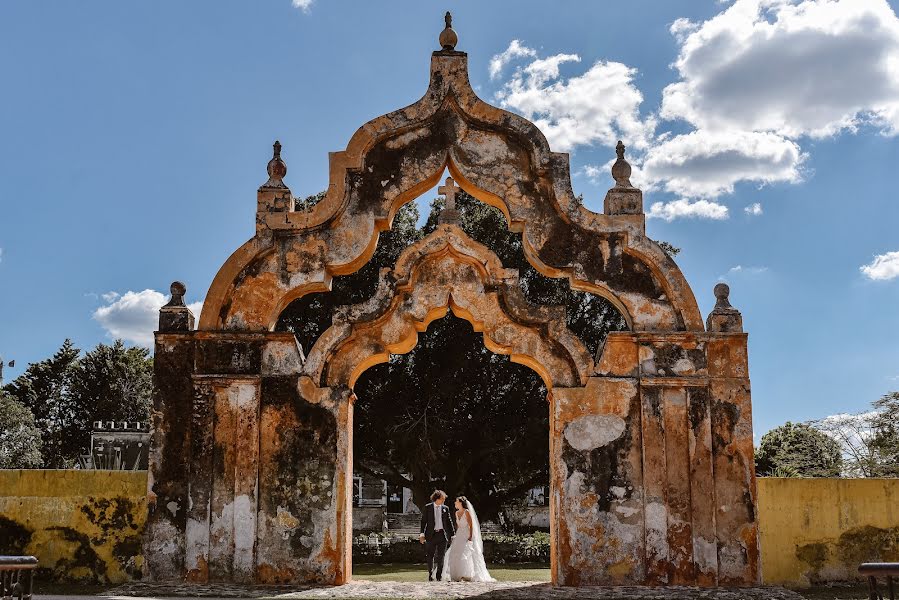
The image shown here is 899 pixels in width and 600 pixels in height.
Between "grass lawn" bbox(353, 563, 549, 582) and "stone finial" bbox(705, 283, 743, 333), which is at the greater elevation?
"stone finial" bbox(705, 283, 743, 333)

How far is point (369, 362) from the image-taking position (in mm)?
10016

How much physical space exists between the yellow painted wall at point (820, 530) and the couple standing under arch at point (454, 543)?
168 inches

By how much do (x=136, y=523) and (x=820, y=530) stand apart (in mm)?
7831

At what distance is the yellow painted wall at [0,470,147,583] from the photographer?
980 cm

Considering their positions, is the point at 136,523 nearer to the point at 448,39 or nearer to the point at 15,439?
the point at 448,39

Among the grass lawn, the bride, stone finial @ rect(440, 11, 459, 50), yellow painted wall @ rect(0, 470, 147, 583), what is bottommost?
the grass lawn

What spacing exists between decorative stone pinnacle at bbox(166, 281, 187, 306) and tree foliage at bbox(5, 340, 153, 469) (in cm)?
3332

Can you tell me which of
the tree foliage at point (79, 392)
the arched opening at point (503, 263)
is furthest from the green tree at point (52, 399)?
the arched opening at point (503, 263)

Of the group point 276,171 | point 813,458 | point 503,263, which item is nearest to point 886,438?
point 813,458

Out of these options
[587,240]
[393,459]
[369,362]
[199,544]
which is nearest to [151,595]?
[199,544]

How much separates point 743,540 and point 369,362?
448 cm

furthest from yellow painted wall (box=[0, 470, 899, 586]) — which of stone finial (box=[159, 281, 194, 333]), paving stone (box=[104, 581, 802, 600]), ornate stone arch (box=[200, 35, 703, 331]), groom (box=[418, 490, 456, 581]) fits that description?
groom (box=[418, 490, 456, 581])

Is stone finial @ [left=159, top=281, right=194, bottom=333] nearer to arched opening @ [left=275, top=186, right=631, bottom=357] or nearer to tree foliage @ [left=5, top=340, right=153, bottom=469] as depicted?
arched opening @ [left=275, top=186, right=631, bottom=357]

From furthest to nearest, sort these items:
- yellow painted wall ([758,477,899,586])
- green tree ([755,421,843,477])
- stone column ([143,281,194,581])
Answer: green tree ([755,421,843,477]) < yellow painted wall ([758,477,899,586]) < stone column ([143,281,194,581])
